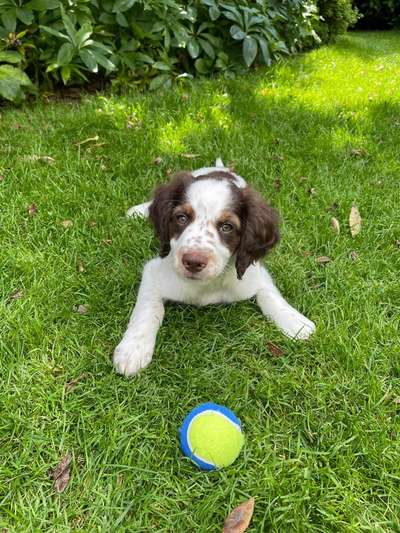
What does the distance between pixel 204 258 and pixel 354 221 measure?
1.94 m

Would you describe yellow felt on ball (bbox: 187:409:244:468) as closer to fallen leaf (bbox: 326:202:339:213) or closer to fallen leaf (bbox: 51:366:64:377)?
fallen leaf (bbox: 51:366:64:377)

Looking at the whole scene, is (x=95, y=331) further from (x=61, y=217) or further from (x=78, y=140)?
(x=78, y=140)

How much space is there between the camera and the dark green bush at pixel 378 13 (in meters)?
19.3

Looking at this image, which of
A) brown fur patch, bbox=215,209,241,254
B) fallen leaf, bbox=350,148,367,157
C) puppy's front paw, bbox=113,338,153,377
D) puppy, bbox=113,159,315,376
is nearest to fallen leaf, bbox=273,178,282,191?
fallen leaf, bbox=350,148,367,157

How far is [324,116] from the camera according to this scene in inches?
241

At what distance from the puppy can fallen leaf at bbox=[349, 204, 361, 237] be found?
1.13m

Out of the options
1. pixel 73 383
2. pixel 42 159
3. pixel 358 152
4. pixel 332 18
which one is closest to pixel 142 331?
pixel 73 383

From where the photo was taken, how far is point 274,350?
9.49 feet

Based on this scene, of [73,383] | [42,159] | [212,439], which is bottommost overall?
[42,159]

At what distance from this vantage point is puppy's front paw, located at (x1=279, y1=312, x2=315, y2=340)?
2.95 m

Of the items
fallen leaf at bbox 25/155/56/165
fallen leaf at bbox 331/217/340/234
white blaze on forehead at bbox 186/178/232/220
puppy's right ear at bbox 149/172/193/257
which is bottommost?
fallen leaf at bbox 25/155/56/165

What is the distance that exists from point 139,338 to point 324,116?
4.39 meters

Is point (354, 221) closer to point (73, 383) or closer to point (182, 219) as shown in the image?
point (182, 219)

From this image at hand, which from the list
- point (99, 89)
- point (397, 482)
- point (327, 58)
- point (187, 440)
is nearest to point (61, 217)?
point (187, 440)
